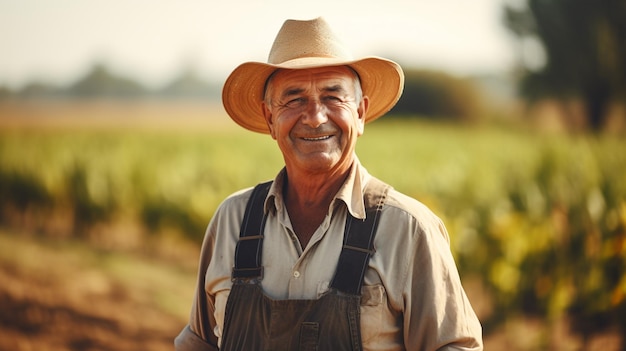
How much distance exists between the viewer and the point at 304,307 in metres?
1.95

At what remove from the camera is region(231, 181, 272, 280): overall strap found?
209 cm

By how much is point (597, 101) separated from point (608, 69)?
216 cm

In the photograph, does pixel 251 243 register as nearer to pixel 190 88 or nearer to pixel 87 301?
pixel 87 301

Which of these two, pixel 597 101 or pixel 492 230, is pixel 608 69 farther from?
pixel 492 230

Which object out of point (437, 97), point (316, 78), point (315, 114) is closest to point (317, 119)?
point (315, 114)

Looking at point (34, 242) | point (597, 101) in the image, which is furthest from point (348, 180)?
point (597, 101)

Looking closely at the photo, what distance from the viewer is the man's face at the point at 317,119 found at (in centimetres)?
212

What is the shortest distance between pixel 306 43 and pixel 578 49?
25942 mm

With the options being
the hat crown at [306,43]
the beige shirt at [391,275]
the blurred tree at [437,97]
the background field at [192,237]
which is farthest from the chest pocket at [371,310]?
the blurred tree at [437,97]

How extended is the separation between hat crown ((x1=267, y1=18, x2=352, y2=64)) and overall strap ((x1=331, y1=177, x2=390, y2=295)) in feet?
1.85

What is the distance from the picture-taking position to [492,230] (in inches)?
197

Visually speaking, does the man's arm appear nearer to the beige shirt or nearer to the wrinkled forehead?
the beige shirt

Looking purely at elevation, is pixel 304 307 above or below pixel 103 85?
below

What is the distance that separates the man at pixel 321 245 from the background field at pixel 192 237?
2.76 m
